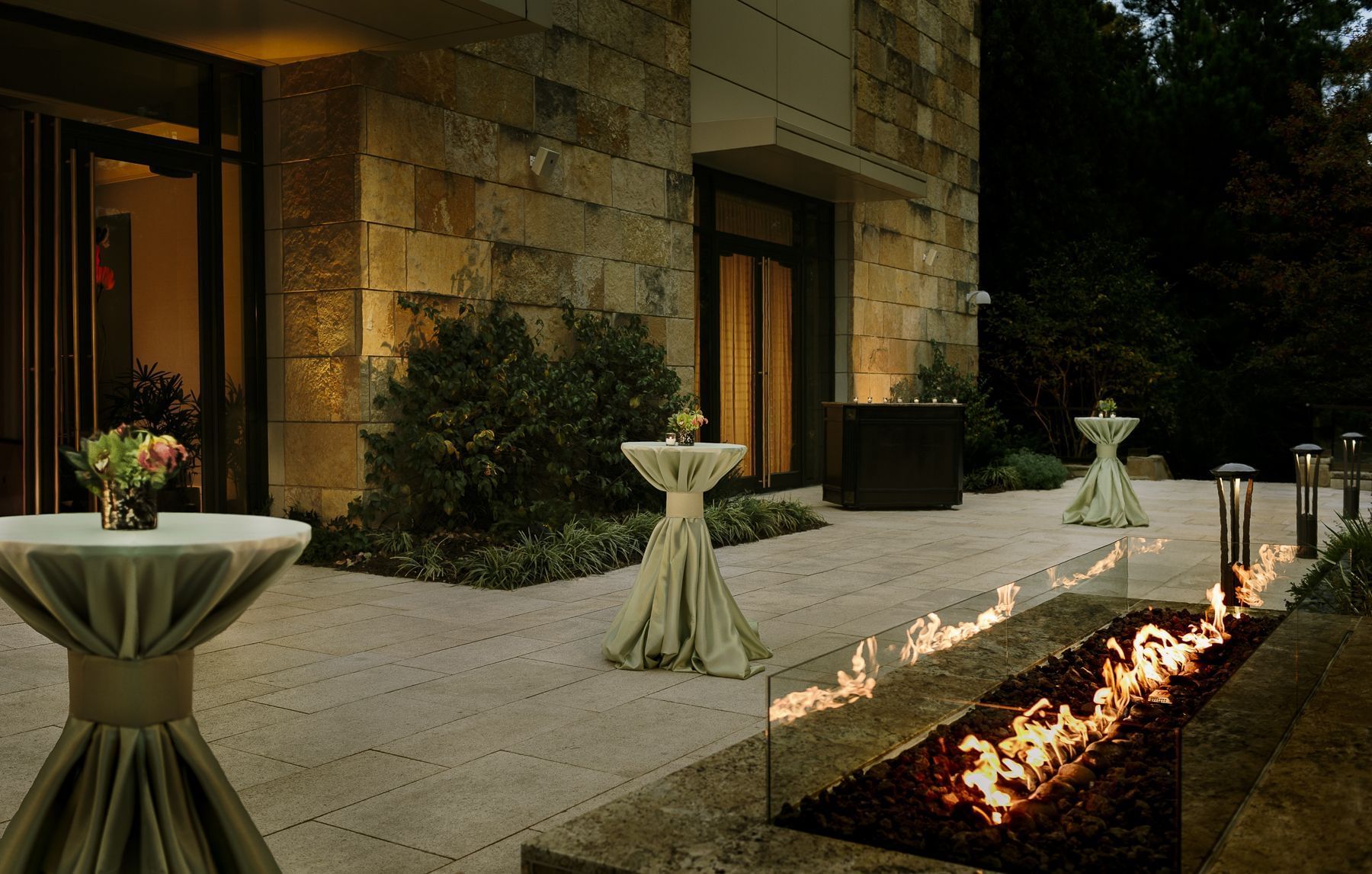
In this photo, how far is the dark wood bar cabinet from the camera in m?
12.5

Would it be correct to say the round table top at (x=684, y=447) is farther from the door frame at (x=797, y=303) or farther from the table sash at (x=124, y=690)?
the door frame at (x=797, y=303)

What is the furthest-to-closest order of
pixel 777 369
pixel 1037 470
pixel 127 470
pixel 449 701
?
1. pixel 1037 470
2. pixel 777 369
3. pixel 449 701
4. pixel 127 470

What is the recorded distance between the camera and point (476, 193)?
366 inches

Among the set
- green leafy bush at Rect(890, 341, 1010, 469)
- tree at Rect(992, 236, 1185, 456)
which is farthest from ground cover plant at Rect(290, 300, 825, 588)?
tree at Rect(992, 236, 1185, 456)

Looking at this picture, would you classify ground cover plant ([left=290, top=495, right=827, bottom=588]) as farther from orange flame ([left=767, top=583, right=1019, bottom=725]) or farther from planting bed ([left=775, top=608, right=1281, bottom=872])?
planting bed ([left=775, top=608, right=1281, bottom=872])

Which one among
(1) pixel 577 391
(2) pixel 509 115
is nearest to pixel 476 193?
(2) pixel 509 115

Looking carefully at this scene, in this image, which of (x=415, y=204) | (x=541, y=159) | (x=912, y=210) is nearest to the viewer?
(x=415, y=204)

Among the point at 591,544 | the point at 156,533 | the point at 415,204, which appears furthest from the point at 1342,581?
the point at 415,204

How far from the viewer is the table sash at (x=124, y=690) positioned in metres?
2.40

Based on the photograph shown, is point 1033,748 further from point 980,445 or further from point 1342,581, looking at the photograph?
point 980,445

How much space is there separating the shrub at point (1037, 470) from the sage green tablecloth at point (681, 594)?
10.6 m

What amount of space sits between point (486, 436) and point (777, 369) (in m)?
6.41

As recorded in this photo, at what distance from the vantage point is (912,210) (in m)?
16.5

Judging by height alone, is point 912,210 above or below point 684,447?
above
